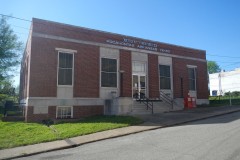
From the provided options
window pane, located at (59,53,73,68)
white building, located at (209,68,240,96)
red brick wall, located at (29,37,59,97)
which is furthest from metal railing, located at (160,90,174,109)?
white building, located at (209,68,240,96)

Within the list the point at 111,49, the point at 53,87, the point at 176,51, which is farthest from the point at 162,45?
the point at 53,87

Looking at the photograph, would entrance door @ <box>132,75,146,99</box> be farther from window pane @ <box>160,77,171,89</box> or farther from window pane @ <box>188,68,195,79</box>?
window pane @ <box>188,68,195,79</box>

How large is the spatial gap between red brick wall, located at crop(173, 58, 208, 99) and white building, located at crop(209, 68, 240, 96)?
29776 millimetres

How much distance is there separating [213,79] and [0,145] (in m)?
63.6

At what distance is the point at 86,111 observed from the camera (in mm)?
19062

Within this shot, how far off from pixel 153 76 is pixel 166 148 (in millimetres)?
15448

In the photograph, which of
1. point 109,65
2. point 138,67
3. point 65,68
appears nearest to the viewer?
point 65,68

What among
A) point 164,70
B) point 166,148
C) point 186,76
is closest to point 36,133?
point 166,148

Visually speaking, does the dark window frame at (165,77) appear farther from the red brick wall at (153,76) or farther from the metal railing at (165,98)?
the metal railing at (165,98)

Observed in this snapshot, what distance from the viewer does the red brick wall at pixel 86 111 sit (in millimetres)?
18625

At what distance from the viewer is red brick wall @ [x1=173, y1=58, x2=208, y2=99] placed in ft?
82.7

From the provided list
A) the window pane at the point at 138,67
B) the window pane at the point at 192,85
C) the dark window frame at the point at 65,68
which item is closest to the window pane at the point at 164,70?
the window pane at the point at 138,67

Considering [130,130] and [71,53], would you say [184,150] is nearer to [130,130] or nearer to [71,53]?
[130,130]

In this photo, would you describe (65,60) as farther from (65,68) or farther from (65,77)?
(65,77)
